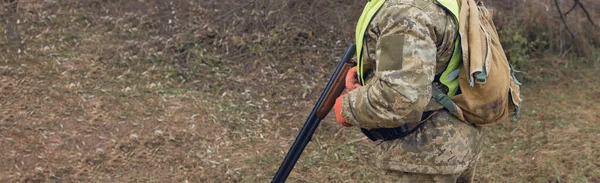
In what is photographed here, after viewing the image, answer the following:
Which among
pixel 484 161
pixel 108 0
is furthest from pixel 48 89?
pixel 484 161

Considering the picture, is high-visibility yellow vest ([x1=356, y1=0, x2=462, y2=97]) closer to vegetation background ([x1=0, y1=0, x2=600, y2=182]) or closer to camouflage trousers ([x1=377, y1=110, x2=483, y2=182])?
camouflage trousers ([x1=377, y1=110, x2=483, y2=182])

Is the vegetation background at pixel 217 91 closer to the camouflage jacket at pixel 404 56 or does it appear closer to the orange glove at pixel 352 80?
the orange glove at pixel 352 80

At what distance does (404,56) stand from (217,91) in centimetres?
395

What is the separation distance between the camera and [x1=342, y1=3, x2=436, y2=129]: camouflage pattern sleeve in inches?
80.6

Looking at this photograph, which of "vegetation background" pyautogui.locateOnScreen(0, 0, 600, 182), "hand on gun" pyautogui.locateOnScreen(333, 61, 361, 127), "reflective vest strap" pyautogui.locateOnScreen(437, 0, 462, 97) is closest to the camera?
"reflective vest strap" pyautogui.locateOnScreen(437, 0, 462, 97)

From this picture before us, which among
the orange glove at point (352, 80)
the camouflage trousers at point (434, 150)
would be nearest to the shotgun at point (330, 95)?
the orange glove at point (352, 80)

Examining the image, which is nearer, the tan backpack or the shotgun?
the tan backpack

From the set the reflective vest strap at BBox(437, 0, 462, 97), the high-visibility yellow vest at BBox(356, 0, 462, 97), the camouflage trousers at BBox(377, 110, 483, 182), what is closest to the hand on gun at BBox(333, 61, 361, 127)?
the high-visibility yellow vest at BBox(356, 0, 462, 97)

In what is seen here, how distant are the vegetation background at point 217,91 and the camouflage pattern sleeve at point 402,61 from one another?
232cm

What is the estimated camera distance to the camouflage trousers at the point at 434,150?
2.35m

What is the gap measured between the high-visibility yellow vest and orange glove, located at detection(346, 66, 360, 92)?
0.09 m

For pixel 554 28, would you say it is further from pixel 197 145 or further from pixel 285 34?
pixel 197 145

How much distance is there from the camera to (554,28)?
21.6 feet

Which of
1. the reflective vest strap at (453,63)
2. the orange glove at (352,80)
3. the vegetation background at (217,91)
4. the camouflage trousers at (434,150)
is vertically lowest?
the vegetation background at (217,91)
